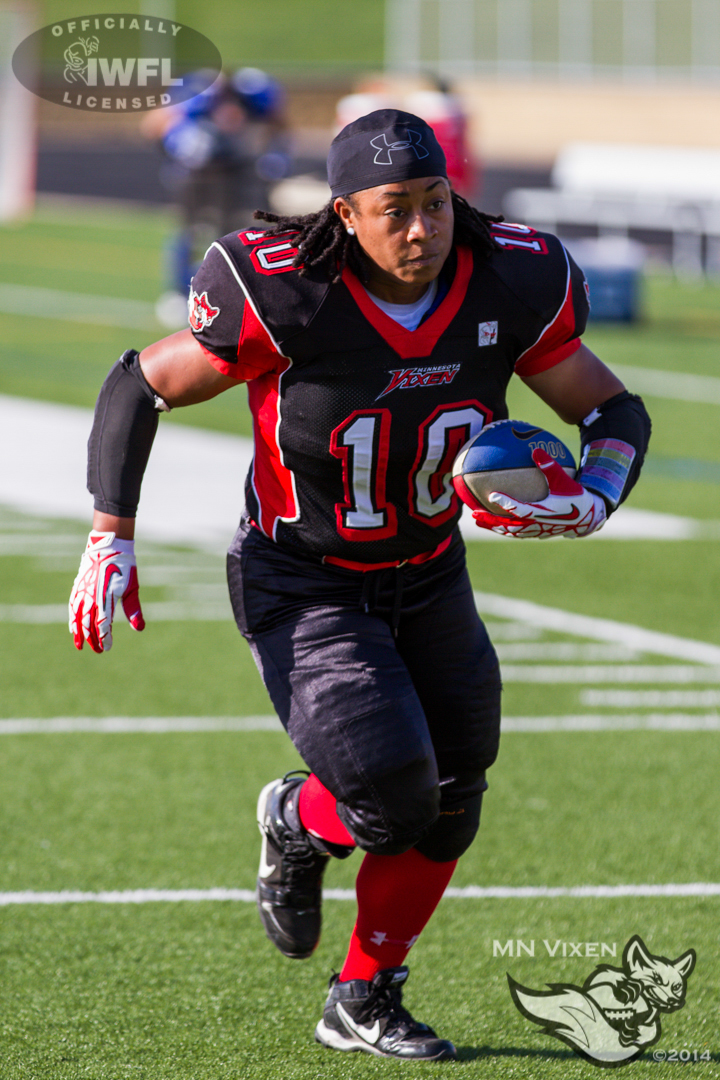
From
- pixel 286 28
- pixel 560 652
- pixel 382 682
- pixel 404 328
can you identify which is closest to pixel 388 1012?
pixel 382 682

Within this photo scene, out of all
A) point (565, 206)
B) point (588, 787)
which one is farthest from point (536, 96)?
point (588, 787)

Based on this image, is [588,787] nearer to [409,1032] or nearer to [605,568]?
[409,1032]

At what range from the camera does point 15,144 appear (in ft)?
109

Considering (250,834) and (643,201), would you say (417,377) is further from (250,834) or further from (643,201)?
(643,201)

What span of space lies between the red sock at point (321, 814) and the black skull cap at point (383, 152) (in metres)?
1.35

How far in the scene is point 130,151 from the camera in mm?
30859

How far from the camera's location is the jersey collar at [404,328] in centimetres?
312

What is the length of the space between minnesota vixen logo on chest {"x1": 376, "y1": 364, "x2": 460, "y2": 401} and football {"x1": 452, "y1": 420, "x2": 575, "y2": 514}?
15 cm

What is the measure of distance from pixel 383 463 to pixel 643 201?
19995 mm

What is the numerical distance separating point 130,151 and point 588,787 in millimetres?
28238

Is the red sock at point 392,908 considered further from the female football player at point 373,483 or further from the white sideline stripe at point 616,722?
the white sideline stripe at point 616,722

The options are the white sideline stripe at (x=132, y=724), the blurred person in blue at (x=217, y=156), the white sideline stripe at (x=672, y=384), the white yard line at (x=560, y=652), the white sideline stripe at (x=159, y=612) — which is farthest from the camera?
the blurred person in blue at (x=217, y=156)

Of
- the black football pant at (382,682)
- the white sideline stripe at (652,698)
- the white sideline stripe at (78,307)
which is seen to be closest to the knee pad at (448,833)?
the black football pant at (382,682)

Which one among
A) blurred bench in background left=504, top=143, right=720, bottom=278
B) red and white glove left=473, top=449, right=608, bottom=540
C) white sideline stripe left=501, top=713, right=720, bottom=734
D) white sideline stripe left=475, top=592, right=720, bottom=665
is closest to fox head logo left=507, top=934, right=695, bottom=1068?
red and white glove left=473, top=449, right=608, bottom=540
